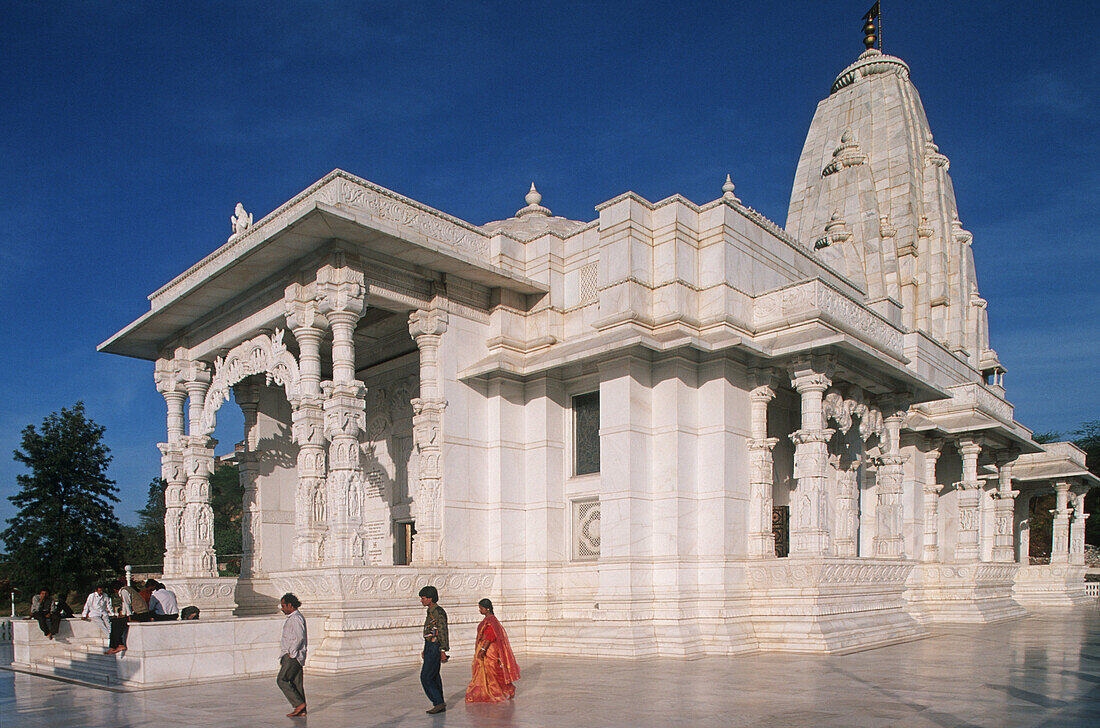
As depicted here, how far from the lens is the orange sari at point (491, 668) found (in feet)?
31.0

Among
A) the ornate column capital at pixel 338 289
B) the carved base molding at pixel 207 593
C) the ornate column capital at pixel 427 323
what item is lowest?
the carved base molding at pixel 207 593

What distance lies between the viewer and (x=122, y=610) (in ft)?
47.9

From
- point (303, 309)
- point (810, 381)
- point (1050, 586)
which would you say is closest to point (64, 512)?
point (303, 309)

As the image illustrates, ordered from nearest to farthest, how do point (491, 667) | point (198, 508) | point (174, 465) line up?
1. point (491, 667)
2. point (198, 508)
3. point (174, 465)

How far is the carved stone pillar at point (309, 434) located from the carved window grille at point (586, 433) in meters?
5.03

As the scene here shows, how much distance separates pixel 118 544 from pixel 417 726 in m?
29.1

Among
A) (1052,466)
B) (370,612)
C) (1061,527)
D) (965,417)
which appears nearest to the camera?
(370,612)

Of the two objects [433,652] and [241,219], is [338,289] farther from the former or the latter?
[433,652]

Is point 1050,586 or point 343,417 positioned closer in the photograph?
point 343,417

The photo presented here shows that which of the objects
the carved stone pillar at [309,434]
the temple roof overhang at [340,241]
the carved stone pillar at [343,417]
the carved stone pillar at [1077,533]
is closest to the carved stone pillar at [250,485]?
the temple roof overhang at [340,241]

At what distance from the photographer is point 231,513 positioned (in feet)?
195

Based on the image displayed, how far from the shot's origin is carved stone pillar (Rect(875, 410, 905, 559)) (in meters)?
18.1

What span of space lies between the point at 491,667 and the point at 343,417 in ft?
19.7

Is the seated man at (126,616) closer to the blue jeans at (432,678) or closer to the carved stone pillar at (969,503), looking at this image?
the blue jeans at (432,678)
